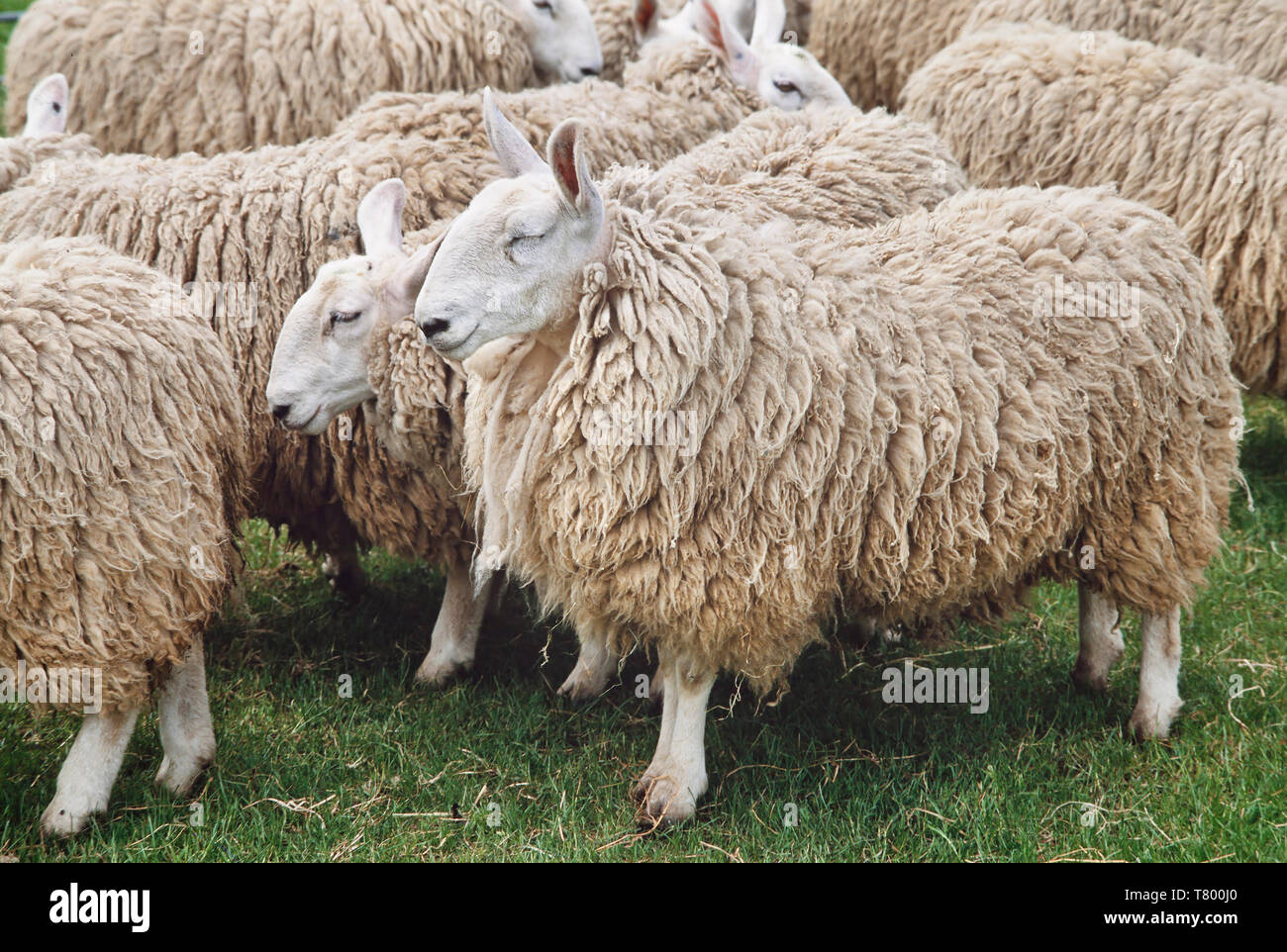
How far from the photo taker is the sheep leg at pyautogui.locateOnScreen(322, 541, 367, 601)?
5.47m

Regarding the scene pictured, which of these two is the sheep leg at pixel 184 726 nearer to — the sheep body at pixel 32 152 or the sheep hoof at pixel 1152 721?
the sheep body at pixel 32 152

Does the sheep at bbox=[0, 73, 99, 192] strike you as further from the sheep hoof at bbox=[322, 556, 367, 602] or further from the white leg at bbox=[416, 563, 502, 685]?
the white leg at bbox=[416, 563, 502, 685]

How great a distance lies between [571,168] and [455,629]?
2.11 m

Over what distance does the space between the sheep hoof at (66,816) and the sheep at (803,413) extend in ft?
4.50

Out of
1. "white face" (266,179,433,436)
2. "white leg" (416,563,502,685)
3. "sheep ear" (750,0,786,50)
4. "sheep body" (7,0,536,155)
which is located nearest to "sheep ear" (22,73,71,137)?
"sheep body" (7,0,536,155)

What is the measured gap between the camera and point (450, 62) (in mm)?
6918

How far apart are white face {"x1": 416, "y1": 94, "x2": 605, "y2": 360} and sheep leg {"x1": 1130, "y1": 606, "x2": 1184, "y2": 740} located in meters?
2.27

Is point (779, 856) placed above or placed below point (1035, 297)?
below

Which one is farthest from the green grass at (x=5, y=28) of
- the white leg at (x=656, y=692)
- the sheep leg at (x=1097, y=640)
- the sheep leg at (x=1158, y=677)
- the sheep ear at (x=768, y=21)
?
the sheep leg at (x=1158, y=677)

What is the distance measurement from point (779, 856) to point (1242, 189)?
350 cm

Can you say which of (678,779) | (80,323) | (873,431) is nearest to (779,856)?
(678,779)

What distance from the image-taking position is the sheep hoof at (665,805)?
160 inches

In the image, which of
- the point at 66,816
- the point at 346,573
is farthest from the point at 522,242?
the point at 346,573

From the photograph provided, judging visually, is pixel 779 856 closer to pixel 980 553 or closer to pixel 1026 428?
pixel 980 553
